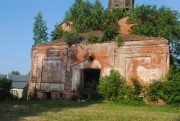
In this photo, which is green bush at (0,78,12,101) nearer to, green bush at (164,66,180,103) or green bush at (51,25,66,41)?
green bush at (164,66,180,103)

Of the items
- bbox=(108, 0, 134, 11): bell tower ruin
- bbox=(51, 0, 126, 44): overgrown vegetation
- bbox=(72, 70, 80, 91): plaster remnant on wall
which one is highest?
bbox=(108, 0, 134, 11): bell tower ruin

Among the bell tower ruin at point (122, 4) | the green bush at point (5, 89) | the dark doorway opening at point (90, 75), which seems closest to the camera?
the green bush at point (5, 89)

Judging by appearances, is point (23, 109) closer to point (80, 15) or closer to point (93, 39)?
point (93, 39)

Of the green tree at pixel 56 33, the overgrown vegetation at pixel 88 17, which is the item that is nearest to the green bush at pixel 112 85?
the overgrown vegetation at pixel 88 17

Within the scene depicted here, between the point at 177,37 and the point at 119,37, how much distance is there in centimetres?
1089

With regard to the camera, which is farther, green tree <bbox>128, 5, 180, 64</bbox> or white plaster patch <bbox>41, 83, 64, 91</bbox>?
green tree <bbox>128, 5, 180, 64</bbox>

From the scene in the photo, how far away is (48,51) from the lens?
81.8 ft

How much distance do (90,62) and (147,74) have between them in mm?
4594

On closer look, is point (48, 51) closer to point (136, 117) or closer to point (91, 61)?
point (91, 61)

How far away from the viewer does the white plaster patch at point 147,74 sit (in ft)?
66.2

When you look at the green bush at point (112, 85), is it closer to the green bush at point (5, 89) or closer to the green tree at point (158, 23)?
the green bush at point (5, 89)

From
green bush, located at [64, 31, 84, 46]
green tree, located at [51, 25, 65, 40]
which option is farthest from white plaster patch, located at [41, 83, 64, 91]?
green tree, located at [51, 25, 65, 40]

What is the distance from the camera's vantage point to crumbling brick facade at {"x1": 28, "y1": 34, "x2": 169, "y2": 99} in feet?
67.2

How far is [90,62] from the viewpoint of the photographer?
2286cm
